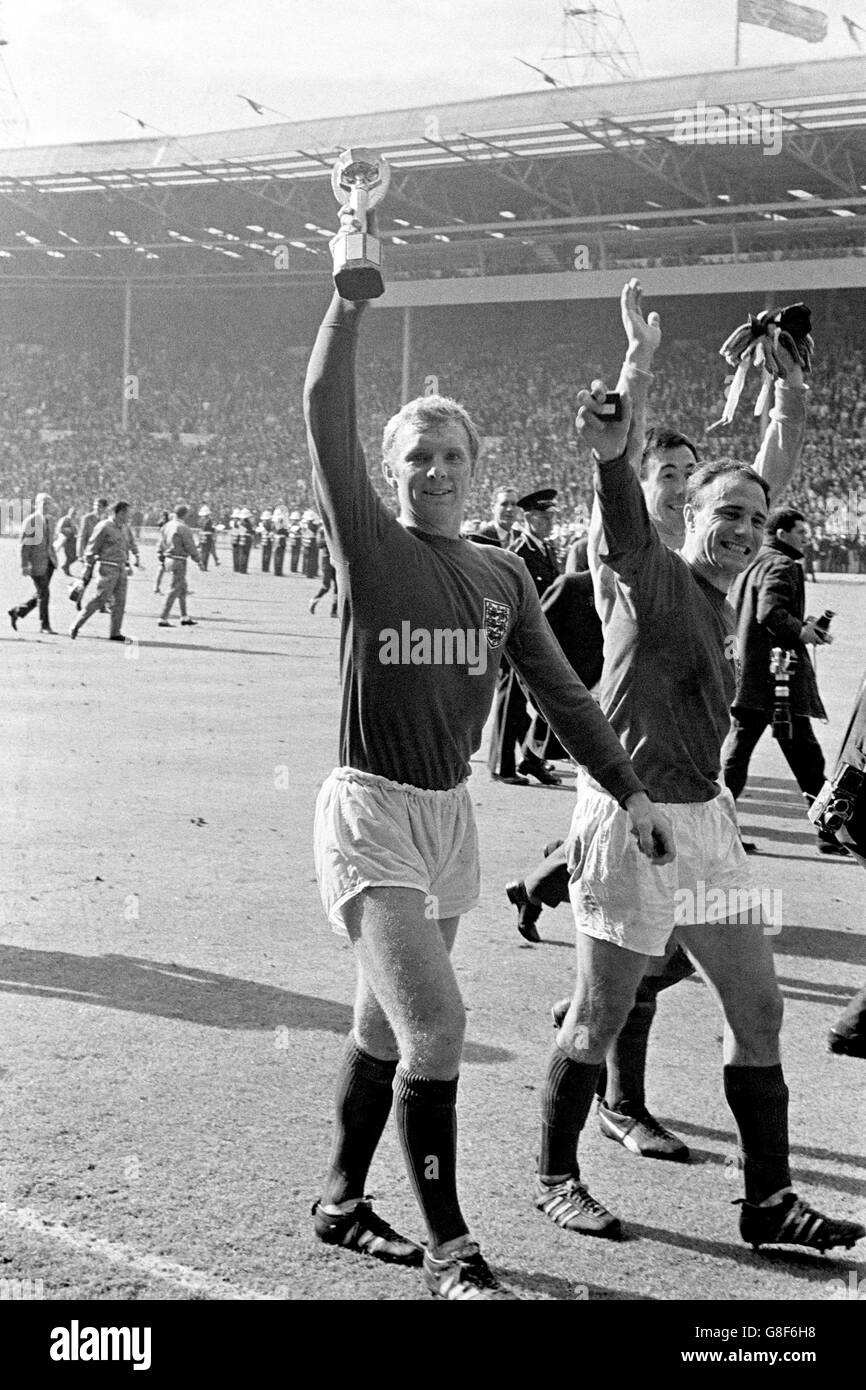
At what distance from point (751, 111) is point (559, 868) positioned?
108 ft

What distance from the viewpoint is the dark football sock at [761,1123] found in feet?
11.8

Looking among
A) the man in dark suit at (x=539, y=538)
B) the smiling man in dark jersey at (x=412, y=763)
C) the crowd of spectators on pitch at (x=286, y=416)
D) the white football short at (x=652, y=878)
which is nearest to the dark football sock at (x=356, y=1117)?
the smiling man in dark jersey at (x=412, y=763)

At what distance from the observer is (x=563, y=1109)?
3.66 m

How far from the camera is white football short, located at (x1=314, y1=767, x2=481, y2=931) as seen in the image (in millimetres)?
3219

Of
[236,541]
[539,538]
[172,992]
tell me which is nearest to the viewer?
[172,992]

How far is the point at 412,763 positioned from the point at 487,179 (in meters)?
42.5

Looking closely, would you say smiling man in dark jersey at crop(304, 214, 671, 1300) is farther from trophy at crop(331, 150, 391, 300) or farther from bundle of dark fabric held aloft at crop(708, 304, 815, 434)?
bundle of dark fabric held aloft at crop(708, 304, 815, 434)

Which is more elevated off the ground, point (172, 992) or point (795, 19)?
point (795, 19)

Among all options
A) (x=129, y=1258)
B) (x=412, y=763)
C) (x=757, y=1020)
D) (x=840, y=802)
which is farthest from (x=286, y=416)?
(x=129, y=1258)

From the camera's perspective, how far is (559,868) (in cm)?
594

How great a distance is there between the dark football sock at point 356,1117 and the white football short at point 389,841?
0.35m

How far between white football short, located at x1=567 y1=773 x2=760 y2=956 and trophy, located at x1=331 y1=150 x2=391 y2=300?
126 cm

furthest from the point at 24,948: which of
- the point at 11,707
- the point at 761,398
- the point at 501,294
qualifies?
the point at 501,294

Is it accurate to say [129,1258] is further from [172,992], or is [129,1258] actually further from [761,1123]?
[172,992]
